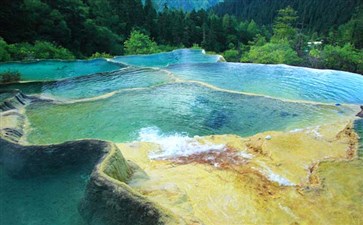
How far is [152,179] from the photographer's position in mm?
6270

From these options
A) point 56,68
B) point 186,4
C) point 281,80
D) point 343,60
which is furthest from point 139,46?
point 186,4

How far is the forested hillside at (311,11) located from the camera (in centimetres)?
4475

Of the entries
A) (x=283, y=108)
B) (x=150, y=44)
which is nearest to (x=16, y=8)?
(x=150, y=44)

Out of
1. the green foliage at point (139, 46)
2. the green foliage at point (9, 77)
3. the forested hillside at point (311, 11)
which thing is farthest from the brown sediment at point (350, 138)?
the forested hillside at point (311, 11)

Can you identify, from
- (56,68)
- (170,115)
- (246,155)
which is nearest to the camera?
(246,155)

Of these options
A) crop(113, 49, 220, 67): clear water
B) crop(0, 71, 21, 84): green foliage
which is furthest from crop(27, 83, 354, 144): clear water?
crop(113, 49, 220, 67): clear water

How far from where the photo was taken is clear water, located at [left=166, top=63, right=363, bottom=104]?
42.2 ft

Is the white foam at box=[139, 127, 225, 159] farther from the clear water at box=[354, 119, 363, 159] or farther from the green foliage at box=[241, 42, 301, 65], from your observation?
the green foliage at box=[241, 42, 301, 65]

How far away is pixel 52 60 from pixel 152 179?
1480cm

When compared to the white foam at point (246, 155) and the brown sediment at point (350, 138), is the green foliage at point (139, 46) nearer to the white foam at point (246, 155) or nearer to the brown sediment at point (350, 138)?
the brown sediment at point (350, 138)

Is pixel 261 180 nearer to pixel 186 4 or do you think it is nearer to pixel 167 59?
pixel 167 59

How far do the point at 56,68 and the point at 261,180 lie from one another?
1404cm

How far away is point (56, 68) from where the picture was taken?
17.3m

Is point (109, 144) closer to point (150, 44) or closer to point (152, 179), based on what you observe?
point (152, 179)
